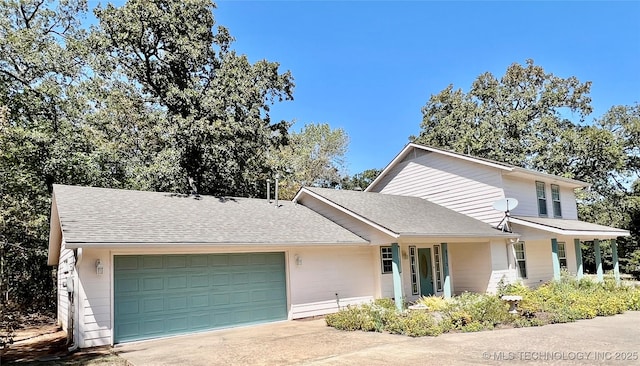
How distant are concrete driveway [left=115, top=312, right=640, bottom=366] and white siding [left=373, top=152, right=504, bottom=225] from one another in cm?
707

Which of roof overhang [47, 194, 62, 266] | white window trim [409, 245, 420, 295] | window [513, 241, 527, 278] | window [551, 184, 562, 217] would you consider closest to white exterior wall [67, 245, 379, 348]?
roof overhang [47, 194, 62, 266]

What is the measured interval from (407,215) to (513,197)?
4.99m

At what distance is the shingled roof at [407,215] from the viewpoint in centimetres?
1350

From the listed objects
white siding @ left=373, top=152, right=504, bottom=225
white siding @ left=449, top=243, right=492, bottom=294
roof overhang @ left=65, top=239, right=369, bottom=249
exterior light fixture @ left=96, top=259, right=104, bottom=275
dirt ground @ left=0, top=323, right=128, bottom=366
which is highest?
white siding @ left=373, top=152, right=504, bottom=225

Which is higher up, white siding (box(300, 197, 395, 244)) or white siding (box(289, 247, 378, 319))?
white siding (box(300, 197, 395, 244))

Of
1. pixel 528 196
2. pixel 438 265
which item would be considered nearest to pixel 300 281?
pixel 438 265

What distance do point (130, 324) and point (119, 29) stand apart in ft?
46.4

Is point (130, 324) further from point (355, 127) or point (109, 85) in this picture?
point (355, 127)

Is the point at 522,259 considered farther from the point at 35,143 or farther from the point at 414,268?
the point at 35,143

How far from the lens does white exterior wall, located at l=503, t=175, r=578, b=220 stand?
17344mm

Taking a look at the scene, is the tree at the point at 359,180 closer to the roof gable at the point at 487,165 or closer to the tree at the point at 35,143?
the roof gable at the point at 487,165

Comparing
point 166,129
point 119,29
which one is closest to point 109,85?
point 119,29

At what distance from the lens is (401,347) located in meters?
8.24

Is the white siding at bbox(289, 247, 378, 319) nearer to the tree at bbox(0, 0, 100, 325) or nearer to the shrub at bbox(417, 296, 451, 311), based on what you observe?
the shrub at bbox(417, 296, 451, 311)
